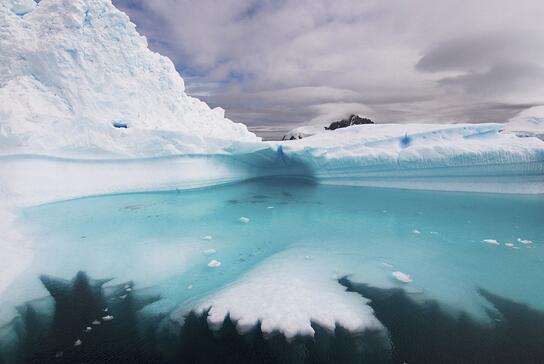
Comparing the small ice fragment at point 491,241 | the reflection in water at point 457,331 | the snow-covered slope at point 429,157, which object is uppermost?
the snow-covered slope at point 429,157

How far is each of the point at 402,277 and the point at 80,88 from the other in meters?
10.5

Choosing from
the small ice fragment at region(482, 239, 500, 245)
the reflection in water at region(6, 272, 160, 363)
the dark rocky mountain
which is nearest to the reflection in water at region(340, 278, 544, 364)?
the reflection in water at region(6, 272, 160, 363)

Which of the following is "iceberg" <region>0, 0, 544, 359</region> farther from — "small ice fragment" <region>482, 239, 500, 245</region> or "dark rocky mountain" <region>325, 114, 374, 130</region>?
"dark rocky mountain" <region>325, 114, 374, 130</region>

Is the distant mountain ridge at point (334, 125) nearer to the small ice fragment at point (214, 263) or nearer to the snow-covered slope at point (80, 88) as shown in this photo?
the snow-covered slope at point (80, 88)

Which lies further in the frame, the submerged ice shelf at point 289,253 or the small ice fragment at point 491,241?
the small ice fragment at point 491,241

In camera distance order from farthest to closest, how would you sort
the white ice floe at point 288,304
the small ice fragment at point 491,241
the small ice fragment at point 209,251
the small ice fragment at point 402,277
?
Result: the small ice fragment at point 491,241
the small ice fragment at point 209,251
the small ice fragment at point 402,277
the white ice floe at point 288,304

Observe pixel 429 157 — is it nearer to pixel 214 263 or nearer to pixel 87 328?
pixel 214 263

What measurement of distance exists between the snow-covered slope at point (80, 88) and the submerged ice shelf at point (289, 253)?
189 centimetres

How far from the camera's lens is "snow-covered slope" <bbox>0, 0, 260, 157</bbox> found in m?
9.20

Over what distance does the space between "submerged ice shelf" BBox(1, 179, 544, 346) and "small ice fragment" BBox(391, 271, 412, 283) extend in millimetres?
56

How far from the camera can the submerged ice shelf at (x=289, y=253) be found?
3391 millimetres

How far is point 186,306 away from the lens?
3.37 m

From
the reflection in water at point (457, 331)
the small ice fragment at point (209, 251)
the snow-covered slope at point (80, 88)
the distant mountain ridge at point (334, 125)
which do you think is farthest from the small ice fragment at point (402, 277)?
the distant mountain ridge at point (334, 125)

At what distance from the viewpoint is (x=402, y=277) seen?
4.01 m
